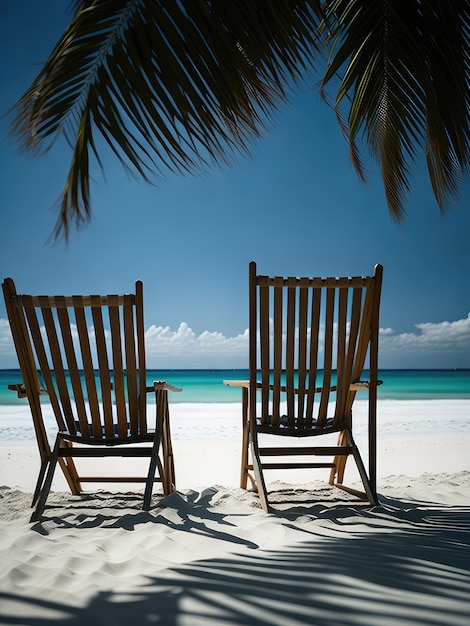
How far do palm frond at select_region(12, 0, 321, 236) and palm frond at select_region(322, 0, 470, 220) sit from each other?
1168mm

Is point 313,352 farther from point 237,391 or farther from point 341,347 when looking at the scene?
point 237,391

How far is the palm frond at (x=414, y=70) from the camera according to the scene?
10.5 ft

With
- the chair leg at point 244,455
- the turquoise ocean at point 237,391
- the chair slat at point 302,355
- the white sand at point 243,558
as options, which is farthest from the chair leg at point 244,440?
the turquoise ocean at point 237,391

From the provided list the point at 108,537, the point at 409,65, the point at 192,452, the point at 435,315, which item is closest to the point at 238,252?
the point at 435,315

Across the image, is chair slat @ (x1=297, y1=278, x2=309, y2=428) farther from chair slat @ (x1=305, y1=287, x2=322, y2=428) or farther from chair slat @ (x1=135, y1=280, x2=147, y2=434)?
chair slat @ (x1=135, y1=280, x2=147, y2=434)

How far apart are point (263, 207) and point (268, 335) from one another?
729 inches

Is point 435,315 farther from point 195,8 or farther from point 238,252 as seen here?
point 195,8

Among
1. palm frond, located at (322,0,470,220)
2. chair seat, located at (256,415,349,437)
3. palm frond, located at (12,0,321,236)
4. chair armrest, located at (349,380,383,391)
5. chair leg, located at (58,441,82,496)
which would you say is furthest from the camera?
palm frond, located at (322,0,470,220)

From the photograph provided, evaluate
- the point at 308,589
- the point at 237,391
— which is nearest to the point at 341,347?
the point at 308,589

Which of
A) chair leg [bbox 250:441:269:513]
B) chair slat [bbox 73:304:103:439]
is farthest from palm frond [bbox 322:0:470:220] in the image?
chair leg [bbox 250:441:269:513]

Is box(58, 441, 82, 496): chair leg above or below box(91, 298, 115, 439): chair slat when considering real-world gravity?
below

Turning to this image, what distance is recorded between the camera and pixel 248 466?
289 centimetres

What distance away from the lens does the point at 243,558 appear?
1.63m

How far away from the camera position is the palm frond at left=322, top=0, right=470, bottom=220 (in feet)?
10.5
